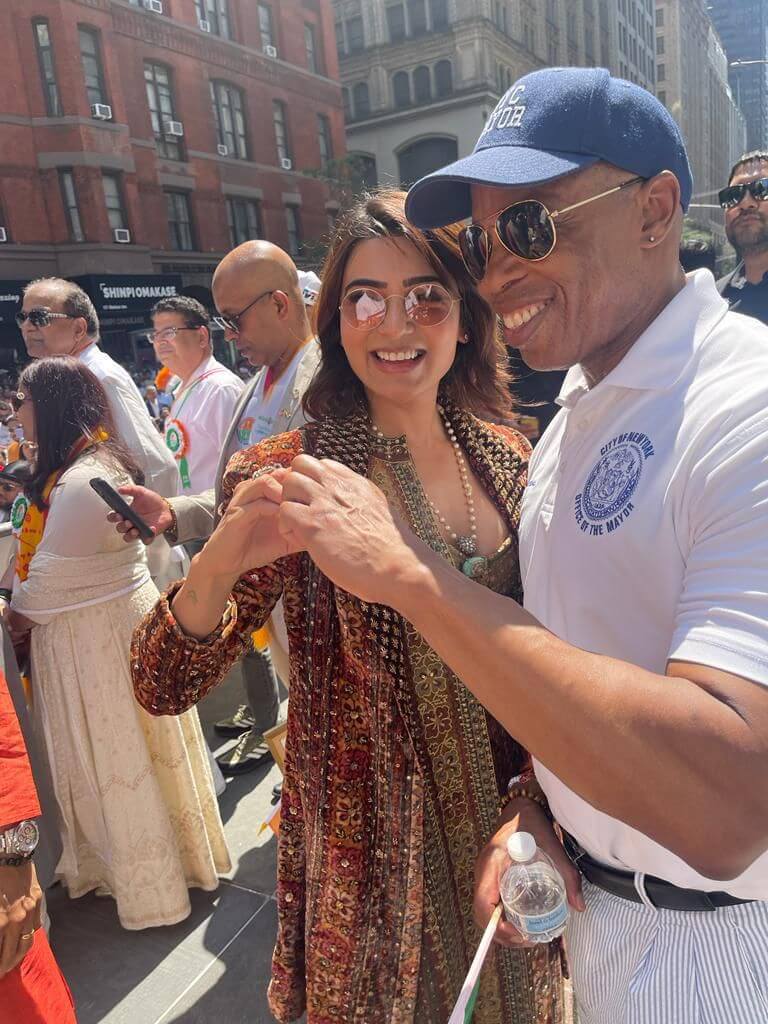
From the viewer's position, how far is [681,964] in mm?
1111

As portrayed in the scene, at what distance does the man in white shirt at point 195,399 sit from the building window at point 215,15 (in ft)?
82.3

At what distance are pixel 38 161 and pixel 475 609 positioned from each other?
952 inches

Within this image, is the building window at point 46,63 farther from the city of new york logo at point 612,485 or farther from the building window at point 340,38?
the city of new york logo at point 612,485

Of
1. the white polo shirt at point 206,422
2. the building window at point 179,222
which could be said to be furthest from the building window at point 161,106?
the white polo shirt at point 206,422

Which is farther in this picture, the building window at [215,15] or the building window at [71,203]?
the building window at [215,15]

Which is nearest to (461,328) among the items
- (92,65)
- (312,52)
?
(92,65)

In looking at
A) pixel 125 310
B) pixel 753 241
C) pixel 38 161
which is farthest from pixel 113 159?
pixel 753 241

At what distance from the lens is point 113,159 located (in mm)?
21391

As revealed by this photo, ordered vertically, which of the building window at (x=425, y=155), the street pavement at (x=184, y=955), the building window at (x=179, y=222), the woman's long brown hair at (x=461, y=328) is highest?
the building window at (x=425, y=155)

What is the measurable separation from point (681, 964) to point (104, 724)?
2358 mm

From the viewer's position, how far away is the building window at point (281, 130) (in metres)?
28.1

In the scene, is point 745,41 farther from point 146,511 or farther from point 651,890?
point 651,890

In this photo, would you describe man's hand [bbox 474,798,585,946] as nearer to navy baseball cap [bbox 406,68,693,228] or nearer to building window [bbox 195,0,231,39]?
navy baseball cap [bbox 406,68,693,228]

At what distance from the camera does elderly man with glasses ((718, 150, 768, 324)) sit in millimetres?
3924
